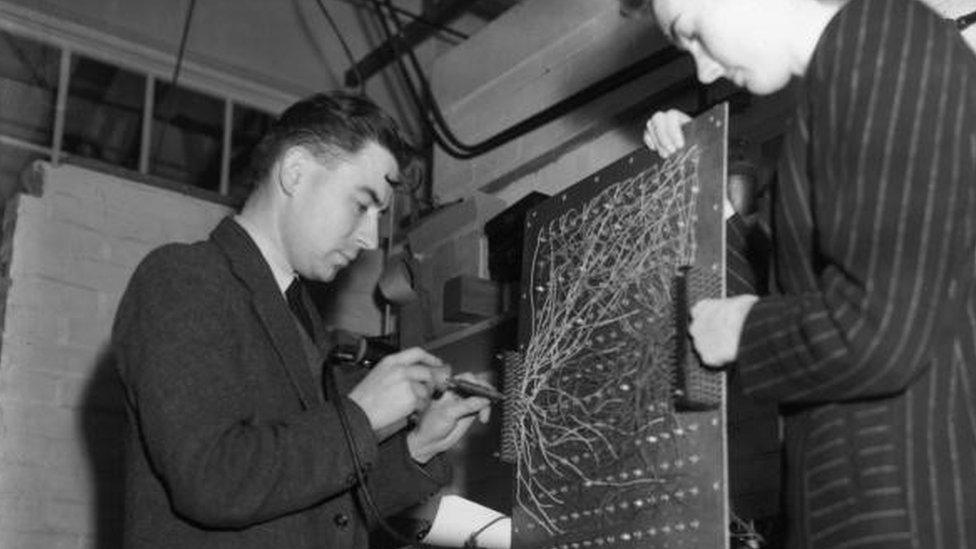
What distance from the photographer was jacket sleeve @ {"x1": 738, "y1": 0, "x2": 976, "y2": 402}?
1.13 m

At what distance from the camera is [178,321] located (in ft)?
5.05

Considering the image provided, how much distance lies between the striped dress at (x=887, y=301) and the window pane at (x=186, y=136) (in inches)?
96.3

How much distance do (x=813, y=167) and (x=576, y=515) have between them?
2.04 ft

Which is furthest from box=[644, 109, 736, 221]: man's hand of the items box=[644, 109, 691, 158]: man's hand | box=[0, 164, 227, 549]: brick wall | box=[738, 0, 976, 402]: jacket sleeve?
box=[0, 164, 227, 549]: brick wall

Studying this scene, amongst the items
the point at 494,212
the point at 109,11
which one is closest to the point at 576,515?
the point at 494,212

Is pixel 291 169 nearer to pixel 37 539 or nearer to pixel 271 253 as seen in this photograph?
pixel 271 253

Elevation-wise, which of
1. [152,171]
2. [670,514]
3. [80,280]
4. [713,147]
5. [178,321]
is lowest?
[670,514]

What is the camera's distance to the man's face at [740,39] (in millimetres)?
1351

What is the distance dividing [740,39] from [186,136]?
2337 mm

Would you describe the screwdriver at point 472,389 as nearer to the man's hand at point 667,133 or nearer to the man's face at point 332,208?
the man's face at point 332,208

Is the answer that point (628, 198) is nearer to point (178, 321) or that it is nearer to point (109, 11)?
point (178, 321)

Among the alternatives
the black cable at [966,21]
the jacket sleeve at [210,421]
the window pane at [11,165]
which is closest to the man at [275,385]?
the jacket sleeve at [210,421]

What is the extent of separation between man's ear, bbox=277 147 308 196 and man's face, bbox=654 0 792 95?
27.0 inches

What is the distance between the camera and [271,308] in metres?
1.68
